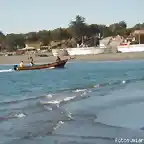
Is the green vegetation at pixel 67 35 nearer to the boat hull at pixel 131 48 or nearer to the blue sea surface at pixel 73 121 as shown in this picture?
the boat hull at pixel 131 48

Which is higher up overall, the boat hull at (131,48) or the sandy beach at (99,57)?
the boat hull at (131,48)

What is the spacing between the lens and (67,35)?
172625 millimetres

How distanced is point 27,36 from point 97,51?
78.9 meters

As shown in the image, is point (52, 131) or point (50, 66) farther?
point (50, 66)

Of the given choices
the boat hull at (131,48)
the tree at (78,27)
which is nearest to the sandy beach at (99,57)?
the boat hull at (131,48)

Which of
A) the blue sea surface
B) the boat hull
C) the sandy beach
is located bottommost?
the sandy beach

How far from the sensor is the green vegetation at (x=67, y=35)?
160 metres

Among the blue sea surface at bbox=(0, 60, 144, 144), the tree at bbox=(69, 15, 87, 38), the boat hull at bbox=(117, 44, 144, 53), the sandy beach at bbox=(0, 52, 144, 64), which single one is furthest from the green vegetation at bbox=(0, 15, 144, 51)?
the blue sea surface at bbox=(0, 60, 144, 144)

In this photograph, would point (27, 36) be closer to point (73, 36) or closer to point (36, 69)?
point (73, 36)

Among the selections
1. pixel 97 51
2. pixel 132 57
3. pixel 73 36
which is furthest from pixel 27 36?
pixel 132 57

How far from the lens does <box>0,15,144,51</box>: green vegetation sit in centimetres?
16015

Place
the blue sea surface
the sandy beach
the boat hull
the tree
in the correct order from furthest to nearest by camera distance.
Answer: the tree < the boat hull < the sandy beach < the blue sea surface

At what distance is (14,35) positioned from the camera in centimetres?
18112

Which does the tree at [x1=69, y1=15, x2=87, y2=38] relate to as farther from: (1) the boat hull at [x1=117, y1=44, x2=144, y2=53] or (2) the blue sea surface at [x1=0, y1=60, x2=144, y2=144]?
(2) the blue sea surface at [x1=0, y1=60, x2=144, y2=144]
